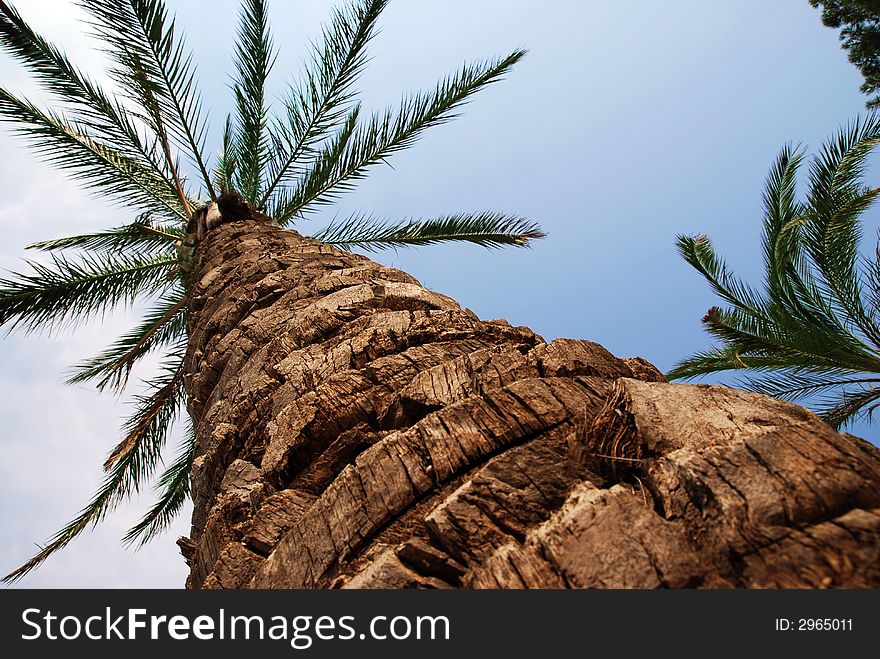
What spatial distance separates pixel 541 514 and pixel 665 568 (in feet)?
1.07

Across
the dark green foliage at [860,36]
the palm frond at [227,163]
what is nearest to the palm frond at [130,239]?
the palm frond at [227,163]

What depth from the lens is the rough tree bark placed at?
1249 millimetres

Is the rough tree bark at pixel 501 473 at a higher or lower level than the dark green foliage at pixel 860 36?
lower

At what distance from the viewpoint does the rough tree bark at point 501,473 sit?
1.25 meters

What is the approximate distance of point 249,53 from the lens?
7664 millimetres

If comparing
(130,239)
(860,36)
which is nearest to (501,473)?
(130,239)

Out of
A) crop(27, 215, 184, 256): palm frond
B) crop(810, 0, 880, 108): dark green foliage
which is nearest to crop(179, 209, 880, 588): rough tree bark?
crop(27, 215, 184, 256): palm frond

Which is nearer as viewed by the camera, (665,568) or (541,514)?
(665,568)

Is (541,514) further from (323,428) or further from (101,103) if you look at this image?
(101,103)

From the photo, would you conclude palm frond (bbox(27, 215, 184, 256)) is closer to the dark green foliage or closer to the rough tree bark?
the rough tree bark

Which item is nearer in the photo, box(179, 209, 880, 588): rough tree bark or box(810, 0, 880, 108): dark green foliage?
box(179, 209, 880, 588): rough tree bark

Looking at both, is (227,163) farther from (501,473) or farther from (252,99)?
(501,473)

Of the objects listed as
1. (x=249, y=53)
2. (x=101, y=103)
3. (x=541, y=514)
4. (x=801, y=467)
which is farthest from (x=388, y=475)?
(x=249, y=53)

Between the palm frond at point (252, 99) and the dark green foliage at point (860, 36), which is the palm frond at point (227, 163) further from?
the dark green foliage at point (860, 36)
